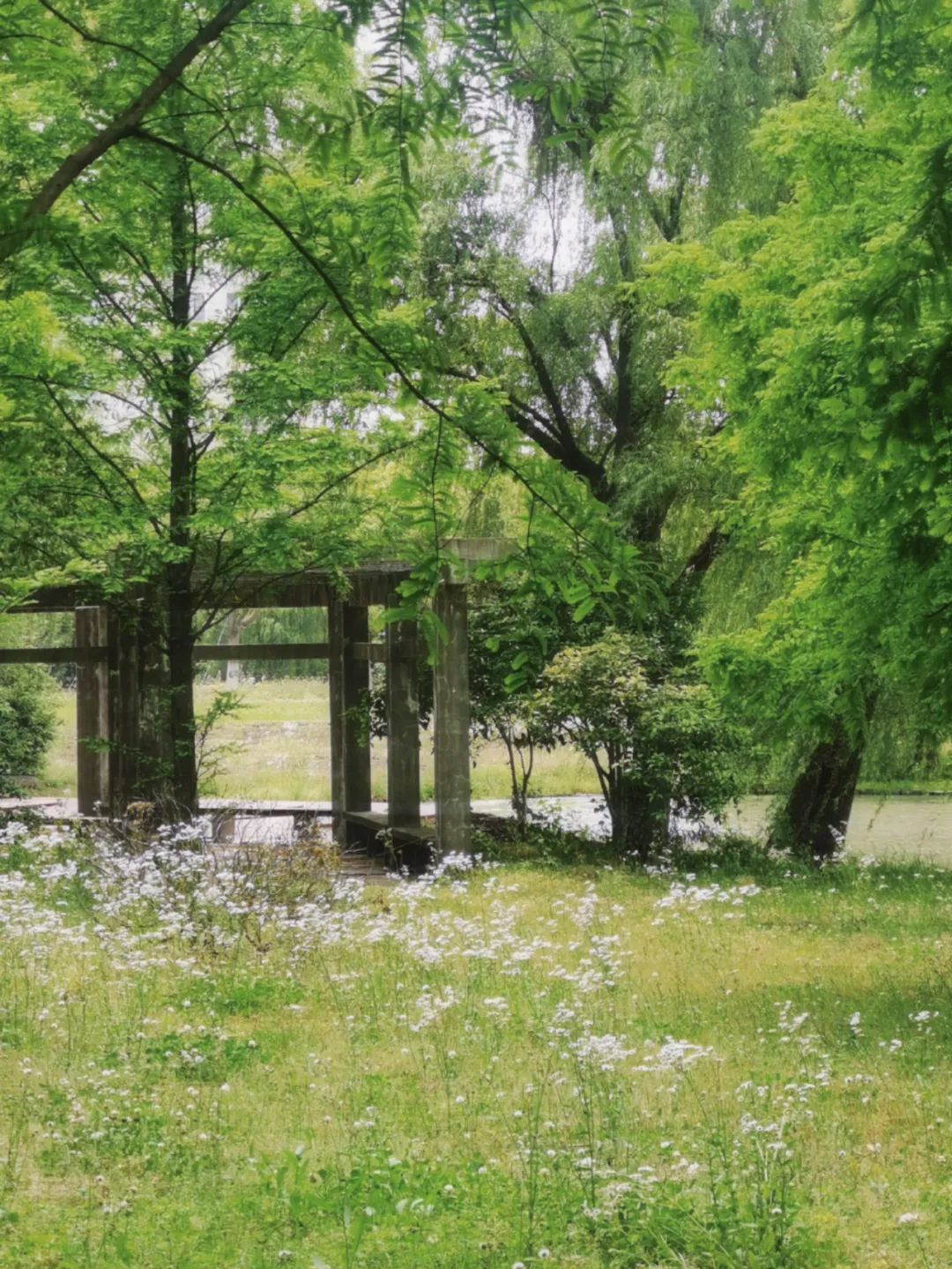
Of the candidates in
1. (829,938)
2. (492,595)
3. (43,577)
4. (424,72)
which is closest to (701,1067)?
(829,938)

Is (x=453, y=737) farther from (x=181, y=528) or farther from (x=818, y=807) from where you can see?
(x=818, y=807)

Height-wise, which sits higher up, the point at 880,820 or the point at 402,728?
the point at 402,728

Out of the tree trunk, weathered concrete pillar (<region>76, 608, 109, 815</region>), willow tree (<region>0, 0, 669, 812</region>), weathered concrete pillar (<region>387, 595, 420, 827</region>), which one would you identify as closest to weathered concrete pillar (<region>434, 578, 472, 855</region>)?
weathered concrete pillar (<region>387, 595, 420, 827</region>)

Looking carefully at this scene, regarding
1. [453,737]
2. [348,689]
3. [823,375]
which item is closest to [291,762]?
[348,689]

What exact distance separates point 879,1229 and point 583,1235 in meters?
0.95

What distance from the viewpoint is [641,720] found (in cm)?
1361

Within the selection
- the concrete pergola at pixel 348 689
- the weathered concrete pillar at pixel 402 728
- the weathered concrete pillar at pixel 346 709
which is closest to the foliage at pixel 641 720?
the weathered concrete pillar at pixel 402 728

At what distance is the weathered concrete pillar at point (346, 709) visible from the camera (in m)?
14.6

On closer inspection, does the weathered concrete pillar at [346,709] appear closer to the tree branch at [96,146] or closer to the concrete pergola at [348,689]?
the concrete pergola at [348,689]

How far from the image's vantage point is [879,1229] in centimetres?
423

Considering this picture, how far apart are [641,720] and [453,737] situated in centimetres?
206

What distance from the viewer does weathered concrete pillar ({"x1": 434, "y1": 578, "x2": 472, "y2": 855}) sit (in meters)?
12.6

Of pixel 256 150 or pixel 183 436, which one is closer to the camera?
pixel 256 150

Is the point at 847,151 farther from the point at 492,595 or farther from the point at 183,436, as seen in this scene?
the point at 492,595
